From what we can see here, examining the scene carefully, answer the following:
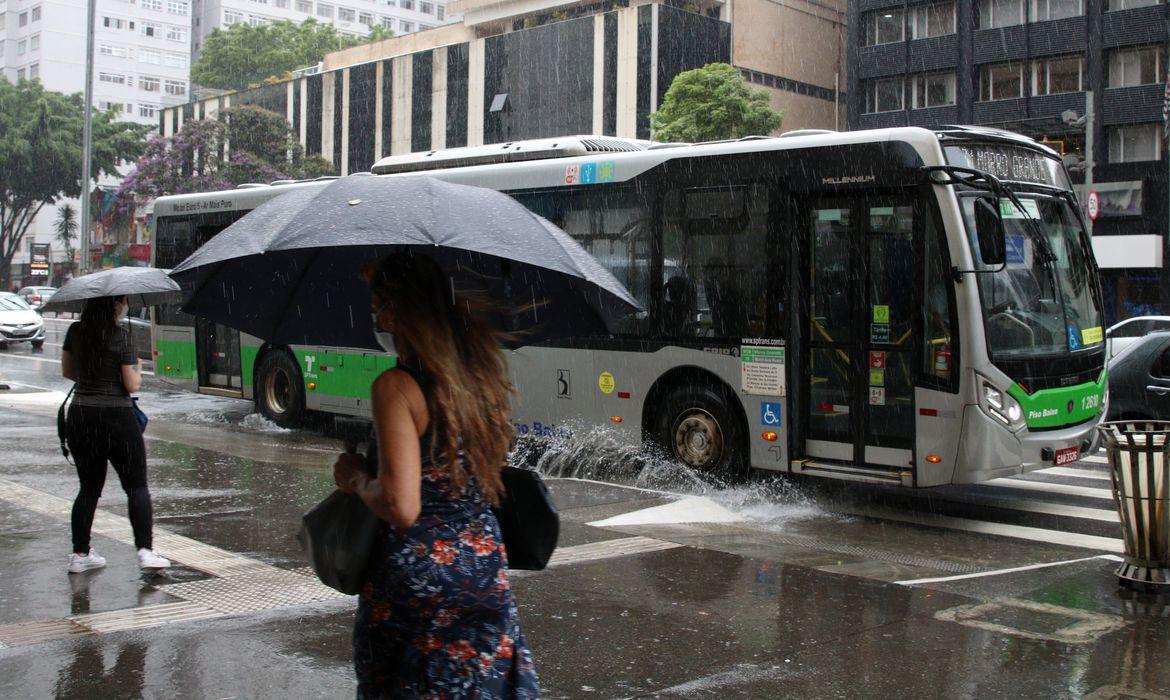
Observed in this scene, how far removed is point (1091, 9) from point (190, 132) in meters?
35.9

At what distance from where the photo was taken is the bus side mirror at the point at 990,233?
894 centimetres

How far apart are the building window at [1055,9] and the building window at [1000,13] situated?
1.90ft

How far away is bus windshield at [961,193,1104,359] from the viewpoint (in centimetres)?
930

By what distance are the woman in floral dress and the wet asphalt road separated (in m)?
2.22

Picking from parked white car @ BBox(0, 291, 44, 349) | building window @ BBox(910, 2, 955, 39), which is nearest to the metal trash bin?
parked white car @ BBox(0, 291, 44, 349)

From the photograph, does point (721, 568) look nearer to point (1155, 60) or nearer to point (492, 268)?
point (492, 268)

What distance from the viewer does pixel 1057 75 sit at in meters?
43.2

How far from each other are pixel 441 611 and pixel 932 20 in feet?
158

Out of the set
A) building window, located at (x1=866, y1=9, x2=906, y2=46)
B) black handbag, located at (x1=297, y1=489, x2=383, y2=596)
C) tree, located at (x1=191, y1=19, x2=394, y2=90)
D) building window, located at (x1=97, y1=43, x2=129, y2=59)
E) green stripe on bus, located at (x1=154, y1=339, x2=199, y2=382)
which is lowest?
black handbag, located at (x1=297, y1=489, x2=383, y2=596)

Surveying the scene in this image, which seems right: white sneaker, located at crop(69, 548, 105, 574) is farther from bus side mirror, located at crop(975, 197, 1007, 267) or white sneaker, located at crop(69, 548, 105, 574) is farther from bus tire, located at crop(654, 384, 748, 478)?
bus side mirror, located at crop(975, 197, 1007, 267)

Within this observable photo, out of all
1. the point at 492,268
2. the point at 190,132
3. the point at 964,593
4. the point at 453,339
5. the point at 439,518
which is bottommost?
the point at 964,593

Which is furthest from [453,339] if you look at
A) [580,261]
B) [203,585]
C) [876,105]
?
[876,105]

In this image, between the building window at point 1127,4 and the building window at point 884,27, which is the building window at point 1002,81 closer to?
the building window at point 1127,4

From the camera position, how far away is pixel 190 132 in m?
47.8
